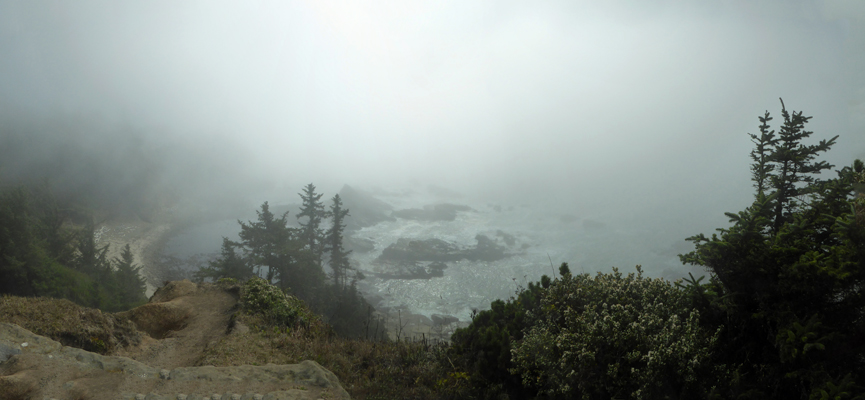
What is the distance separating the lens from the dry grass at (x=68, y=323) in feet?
23.8

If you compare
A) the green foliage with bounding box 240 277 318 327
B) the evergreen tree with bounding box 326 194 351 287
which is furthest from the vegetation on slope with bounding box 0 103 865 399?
the evergreen tree with bounding box 326 194 351 287

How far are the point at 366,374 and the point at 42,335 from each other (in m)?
6.39

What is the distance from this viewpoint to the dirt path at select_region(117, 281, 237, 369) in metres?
8.13

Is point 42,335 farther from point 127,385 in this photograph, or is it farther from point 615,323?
point 615,323

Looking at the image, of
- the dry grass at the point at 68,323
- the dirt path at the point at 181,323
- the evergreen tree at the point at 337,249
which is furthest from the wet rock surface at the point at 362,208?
the dry grass at the point at 68,323

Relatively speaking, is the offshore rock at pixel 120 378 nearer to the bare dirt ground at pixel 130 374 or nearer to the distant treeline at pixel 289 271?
the bare dirt ground at pixel 130 374

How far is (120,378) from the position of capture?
19.2 ft

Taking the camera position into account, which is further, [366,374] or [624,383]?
[366,374]

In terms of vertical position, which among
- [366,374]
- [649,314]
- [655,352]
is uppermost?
[649,314]

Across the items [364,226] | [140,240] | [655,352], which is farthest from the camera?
[364,226]

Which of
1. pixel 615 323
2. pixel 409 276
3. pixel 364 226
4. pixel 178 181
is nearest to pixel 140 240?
pixel 178 181

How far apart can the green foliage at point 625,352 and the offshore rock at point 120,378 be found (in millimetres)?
3696

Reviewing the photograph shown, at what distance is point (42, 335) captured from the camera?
23.1 feet

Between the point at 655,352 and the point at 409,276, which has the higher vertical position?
the point at 655,352
